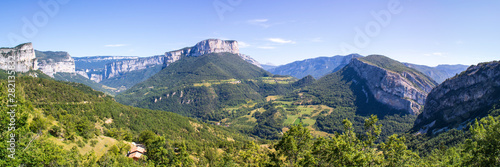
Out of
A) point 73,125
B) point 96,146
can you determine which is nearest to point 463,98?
point 96,146

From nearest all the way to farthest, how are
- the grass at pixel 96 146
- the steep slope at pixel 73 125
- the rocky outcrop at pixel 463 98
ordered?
the steep slope at pixel 73 125
the grass at pixel 96 146
the rocky outcrop at pixel 463 98

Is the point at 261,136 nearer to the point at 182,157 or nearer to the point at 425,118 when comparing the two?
the point at 425,118

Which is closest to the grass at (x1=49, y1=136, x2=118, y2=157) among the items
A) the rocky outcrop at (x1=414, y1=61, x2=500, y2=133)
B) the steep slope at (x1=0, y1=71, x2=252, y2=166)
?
the steep slope at (x1=0, y1=71, x2=252, y2=166)

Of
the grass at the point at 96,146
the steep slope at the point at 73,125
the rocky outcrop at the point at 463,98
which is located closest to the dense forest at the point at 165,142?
the grass at the point at 96,146

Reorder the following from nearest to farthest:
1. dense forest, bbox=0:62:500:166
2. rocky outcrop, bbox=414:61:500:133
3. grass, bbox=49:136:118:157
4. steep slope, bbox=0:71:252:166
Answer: dense forest, bbox=0:62:500:166 < steep slope, bbox=0:71:252:166 < grass, bbox=49:136:118:157 < rocky outcrop, bbox=414:61:500:133

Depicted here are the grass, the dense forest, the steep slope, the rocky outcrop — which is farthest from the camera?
the rocky outcrop

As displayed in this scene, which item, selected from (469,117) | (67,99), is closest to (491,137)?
(67,99)

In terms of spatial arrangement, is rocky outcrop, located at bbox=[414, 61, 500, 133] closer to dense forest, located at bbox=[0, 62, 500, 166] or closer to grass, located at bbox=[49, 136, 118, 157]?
dense forest, located at bbox=[0, 62, 500, 166]

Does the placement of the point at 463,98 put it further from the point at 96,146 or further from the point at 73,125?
the point at 73,125

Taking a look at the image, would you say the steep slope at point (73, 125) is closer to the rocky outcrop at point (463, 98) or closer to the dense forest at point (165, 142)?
the dense forest at point (165, 142)
